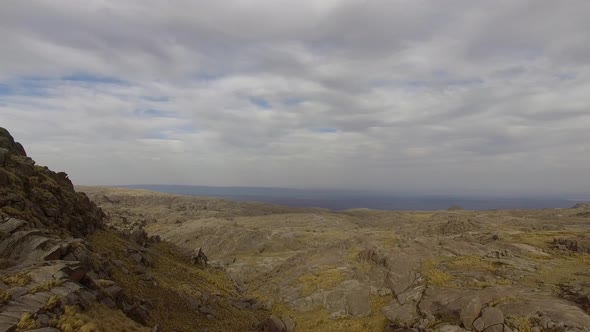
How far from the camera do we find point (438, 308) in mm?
22797

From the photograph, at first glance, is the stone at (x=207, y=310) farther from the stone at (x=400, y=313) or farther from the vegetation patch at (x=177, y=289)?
the stone at (x=400, y=313)

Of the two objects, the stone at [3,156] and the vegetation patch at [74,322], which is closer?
the vegetation patch at [74,322]

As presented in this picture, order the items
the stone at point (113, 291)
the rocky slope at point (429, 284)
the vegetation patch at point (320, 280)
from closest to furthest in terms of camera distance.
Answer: the stone at point (113, 291)
the rocky slope at point (429, 284)
the vegetation patch at point (320, 280)

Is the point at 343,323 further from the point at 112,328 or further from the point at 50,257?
the point at 50,257

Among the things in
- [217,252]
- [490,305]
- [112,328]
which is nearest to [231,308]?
[112,328]

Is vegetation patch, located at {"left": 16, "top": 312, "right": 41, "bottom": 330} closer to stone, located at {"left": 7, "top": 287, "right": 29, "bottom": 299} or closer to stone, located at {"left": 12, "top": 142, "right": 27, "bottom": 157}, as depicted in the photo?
stone, located at {"left": 7, "top": 287, "right": 29, "bottom": 299}

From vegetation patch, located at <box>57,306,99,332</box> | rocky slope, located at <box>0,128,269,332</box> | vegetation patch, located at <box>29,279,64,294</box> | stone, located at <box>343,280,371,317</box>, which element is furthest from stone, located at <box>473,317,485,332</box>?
vegetation patch, located at <box>29,279,64,294</box>

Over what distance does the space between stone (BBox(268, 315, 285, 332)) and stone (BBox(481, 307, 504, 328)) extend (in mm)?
13303

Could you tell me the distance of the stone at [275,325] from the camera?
24.6 m

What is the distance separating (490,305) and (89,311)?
21.9 meters

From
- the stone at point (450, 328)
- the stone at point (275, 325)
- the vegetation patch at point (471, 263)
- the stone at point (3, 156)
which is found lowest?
the stone at point (275, 325)

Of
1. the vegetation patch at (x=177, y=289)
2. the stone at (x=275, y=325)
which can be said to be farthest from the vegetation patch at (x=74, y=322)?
the stone at (x=275, y=325)

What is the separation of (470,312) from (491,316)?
118 cm

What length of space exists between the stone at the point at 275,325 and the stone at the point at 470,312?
12203 millimetres
